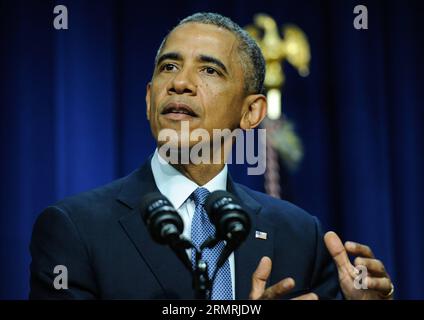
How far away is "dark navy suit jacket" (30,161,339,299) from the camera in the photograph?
1424 millimetres

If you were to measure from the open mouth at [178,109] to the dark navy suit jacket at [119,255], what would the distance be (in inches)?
6.4

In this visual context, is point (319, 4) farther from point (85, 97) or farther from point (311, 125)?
point (85, 97)

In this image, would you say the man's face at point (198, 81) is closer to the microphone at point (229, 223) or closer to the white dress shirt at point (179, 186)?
the white dress shirt at point (179, 186)

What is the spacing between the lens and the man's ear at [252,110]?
70.3 inches

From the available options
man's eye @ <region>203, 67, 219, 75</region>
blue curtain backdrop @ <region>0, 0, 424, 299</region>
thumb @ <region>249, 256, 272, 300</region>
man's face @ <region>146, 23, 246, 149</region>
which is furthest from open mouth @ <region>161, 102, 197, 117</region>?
blue curtain backdrop @ <region>0, 0, 424, 299</region>

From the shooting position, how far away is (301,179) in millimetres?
3055

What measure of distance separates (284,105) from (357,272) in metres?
1.73

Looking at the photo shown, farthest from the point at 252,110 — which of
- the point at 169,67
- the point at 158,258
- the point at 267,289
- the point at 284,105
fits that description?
the point at 284,105

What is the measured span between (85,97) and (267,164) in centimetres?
84

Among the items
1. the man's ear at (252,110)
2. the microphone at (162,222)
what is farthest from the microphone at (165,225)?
the man's ear at (252,110)

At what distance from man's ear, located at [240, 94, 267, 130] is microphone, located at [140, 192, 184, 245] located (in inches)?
26.9

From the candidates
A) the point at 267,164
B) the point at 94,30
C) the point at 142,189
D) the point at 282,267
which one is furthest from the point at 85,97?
the point at 282,267

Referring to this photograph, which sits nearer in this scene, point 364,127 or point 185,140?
point 185,140

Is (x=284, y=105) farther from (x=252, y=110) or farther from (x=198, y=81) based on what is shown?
(x=198, y=81)
